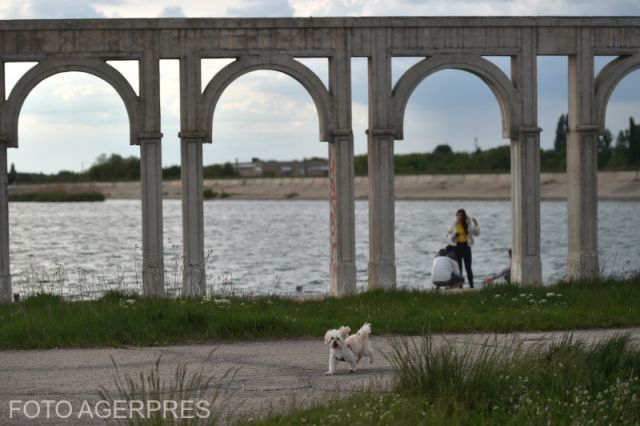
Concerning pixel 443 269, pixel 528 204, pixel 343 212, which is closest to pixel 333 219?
pixel 343 212

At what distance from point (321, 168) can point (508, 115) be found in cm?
12528

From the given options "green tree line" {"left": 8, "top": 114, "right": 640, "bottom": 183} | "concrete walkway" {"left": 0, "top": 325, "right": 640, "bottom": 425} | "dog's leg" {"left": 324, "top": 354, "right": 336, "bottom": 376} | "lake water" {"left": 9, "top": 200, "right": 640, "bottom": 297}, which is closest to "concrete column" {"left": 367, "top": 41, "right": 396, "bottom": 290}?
"lake water" {"left": 9, "top": 200, "right": 640, "bottom": 297}

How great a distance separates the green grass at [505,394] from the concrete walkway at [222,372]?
0.48 meters

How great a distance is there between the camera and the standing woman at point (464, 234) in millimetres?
22328

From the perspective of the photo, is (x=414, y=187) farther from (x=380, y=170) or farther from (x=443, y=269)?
(x=380, y=170)

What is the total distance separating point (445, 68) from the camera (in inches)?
750

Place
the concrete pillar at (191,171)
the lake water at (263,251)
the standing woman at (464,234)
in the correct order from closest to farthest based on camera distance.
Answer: the concrete pillar at (191,171) → the standing woman at (464,234) → the lake water at (263,251)

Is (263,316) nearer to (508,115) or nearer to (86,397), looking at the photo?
(86,397)

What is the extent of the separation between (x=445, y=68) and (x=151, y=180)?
5344 millimetres

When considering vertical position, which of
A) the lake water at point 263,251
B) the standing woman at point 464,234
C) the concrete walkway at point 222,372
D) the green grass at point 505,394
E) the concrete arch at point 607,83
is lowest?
the lake water at point 263,251

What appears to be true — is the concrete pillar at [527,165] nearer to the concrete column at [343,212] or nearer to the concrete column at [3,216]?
the concrete column at [343,212]

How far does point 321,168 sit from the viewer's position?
474 ft

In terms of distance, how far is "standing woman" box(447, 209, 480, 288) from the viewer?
22328 mm

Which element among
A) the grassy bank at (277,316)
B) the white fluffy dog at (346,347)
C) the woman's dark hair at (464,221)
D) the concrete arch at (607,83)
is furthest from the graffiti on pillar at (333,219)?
the white fluffy dog at (346,347)
